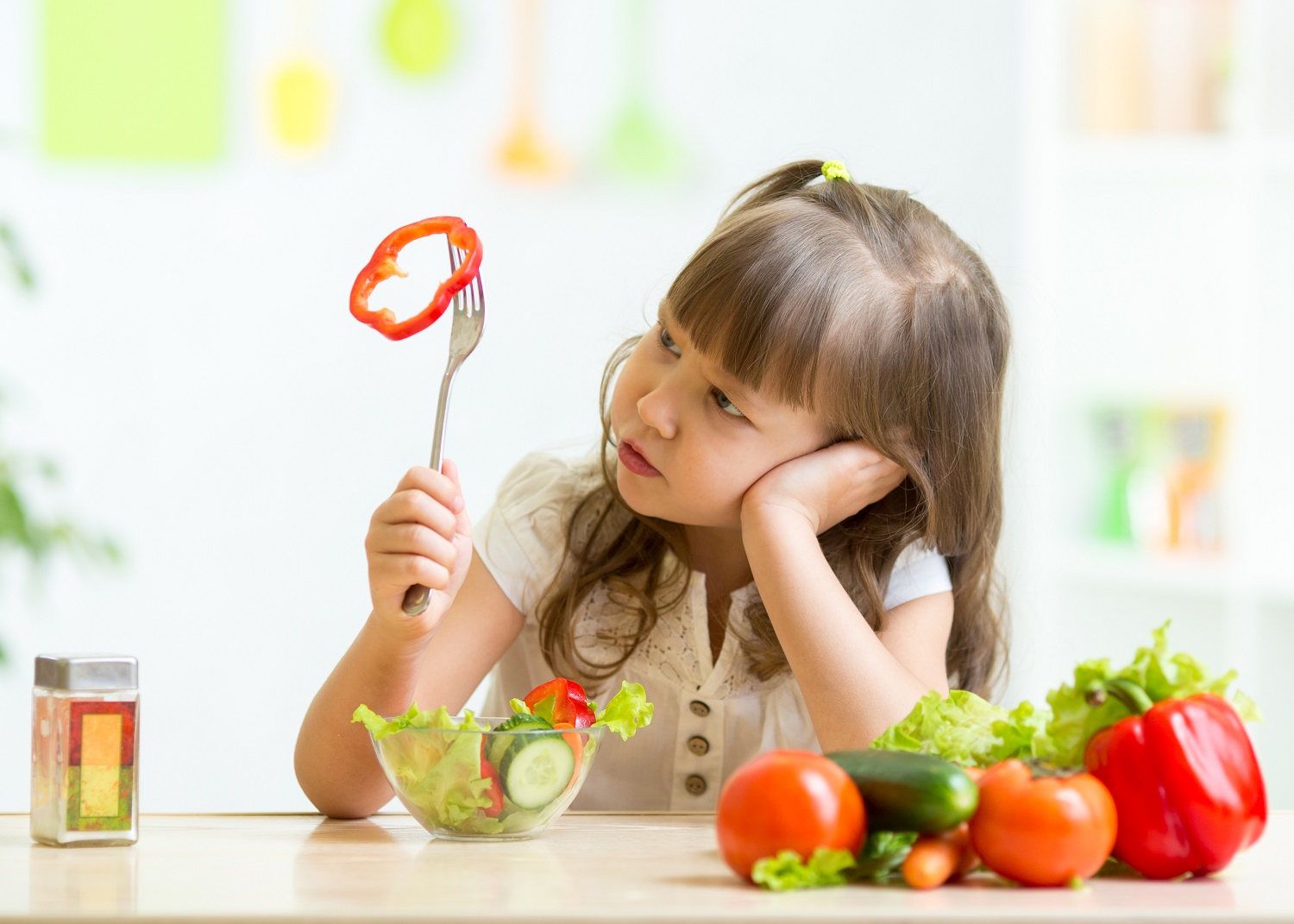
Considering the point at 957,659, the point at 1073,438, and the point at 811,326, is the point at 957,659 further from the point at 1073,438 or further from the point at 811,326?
the point at 1073,438

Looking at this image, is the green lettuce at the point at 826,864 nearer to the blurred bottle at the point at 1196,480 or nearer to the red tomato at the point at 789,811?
the red tomato at the point at 789,811

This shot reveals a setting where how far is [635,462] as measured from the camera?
119 centimetres

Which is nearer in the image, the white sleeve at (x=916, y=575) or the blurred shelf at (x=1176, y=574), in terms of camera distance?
the white sleeve at (x=916, y=575)

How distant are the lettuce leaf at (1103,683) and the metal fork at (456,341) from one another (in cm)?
44

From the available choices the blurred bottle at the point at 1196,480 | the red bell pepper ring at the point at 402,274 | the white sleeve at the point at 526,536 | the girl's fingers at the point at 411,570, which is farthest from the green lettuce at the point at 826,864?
the blurred bottle at the point at 1196,480

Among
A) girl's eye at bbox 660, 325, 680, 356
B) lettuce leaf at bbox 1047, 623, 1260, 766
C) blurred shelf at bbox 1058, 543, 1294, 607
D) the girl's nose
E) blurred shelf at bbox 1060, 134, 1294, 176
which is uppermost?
blurred shelf at bbox 1060, 134, 1294, 176

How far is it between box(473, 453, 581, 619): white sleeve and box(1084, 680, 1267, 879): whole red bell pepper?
0.70 m

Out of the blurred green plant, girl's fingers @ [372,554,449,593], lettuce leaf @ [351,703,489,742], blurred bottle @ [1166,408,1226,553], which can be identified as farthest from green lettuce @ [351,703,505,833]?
blurred bottle @ [1166,408,1226,553]

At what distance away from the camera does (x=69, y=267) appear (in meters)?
2.72

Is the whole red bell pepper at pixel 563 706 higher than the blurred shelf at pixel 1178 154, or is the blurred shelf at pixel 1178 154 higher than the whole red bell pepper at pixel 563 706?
the blurred shelf at pixel 1178 154

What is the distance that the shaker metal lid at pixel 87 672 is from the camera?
0.83 metres

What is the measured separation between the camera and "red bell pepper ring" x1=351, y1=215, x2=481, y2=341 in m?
0.96

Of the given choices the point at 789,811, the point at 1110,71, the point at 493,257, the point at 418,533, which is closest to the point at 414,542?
the point at 418,533

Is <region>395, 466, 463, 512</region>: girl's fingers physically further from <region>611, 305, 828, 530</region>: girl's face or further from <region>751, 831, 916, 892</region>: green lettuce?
<region>751, 831, 916, 892</region>: green lettuce
